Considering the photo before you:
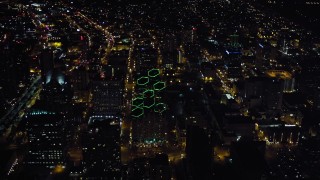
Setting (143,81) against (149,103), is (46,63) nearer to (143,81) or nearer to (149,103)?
(143,81)

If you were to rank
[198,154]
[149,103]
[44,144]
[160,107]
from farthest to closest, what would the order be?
1. [149,103]
2. [160,107]
3. [44,144]
4. [198,154]

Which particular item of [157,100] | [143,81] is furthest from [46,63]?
[157,100]

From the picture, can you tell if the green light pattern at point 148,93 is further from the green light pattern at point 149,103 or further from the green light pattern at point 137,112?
the green light pattern at point 137,112

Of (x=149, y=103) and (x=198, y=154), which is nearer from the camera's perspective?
(x=198, y=154)

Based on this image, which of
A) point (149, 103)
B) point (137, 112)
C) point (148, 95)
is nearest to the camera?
point (137, 112)

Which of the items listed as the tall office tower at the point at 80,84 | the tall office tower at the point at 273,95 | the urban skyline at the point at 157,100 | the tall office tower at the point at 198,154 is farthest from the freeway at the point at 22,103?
the tall office tower at the point at 273,95

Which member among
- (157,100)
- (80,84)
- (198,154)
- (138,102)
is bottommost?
(198,154)

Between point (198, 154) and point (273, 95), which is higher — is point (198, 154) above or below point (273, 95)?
below
